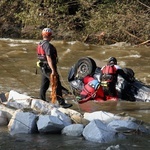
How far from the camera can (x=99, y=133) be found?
6.35 meters

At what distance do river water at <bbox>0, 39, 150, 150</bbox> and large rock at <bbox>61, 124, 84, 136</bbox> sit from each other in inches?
4.4

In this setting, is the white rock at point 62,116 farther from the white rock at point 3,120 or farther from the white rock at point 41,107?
the white rock at point 3,120

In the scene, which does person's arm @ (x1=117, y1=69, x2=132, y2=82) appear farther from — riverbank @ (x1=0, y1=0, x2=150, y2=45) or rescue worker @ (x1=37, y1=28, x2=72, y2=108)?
riverbank @ (x1=0, y1=0, x2=150, y2=45)

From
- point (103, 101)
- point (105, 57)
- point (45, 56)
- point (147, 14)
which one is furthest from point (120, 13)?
point (45, 56)

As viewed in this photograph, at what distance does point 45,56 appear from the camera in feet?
27.1

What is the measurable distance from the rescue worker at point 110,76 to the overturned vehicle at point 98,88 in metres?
0.14

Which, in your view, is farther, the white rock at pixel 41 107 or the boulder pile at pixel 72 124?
the white rock at pixel 41 107

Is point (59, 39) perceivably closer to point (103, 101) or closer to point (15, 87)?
point (15, 87)

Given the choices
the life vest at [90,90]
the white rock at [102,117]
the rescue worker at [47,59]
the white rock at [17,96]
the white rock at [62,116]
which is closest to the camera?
the white rock at [62,116]

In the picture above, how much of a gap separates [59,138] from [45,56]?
2116 millimetres

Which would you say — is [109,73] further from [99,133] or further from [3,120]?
[99,133]

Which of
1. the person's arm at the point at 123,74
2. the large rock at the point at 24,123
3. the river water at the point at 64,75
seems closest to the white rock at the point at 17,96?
the river water at the point at 64,75

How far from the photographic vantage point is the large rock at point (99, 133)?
6.33 m

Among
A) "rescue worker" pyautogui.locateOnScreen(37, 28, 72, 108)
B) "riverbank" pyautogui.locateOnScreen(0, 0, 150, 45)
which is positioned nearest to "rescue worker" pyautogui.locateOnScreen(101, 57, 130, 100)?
"rescue worker" pyautogui.locateOnScreen(37, 28, 72, 108)
